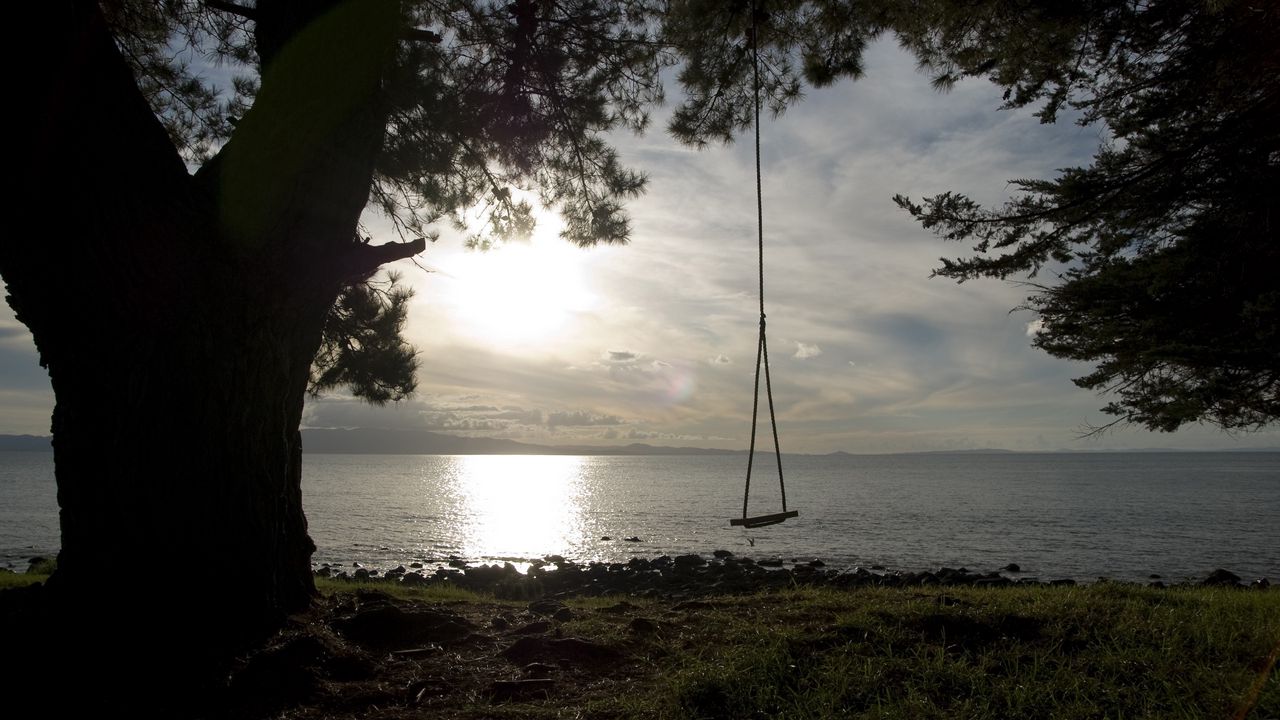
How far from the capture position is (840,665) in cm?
361

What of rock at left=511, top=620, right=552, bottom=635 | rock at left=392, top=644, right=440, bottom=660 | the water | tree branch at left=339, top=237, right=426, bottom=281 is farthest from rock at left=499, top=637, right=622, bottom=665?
the water

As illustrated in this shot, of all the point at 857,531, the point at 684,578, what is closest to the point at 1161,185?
the point at 684,578

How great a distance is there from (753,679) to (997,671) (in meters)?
1.25

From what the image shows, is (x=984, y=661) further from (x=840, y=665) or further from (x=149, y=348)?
(x=149, y=348)

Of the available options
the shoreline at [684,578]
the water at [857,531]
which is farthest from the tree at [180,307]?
the water at [857,531]

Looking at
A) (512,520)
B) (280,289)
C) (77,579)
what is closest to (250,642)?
(77,579)

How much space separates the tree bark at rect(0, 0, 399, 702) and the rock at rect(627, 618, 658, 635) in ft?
7.06

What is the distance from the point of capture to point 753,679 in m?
3.44

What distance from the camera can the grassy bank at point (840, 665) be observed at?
3.18m

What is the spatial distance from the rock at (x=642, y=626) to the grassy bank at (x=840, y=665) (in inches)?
0.5

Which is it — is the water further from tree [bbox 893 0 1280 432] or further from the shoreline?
tree [bbox 893 0 1280 432]

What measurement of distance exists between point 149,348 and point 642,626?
131 inches

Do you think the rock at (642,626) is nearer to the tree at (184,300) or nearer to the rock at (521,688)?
the rock at (521,688)

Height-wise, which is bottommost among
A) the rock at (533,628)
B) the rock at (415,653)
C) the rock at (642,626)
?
the rock at (415,653)
